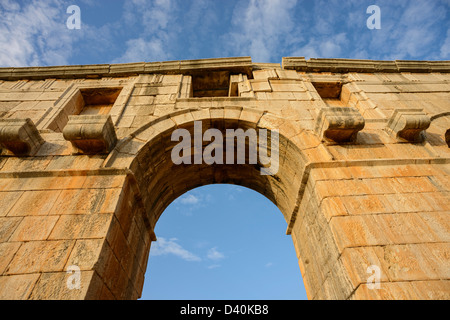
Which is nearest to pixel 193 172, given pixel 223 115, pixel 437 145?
pixel 223 115

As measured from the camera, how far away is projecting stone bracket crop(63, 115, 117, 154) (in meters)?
4.18

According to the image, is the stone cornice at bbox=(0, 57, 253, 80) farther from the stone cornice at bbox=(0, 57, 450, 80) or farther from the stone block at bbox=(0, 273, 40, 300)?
the stone block at bbox=(0, 273, 40, 300)

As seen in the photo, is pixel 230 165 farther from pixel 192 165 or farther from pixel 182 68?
pixel 182 68

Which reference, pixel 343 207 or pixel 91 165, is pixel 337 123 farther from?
pixel 91 165

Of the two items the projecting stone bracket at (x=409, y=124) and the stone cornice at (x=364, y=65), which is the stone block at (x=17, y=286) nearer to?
the projecting stone bracket at (x=409, y=124)

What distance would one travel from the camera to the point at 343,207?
3658mm

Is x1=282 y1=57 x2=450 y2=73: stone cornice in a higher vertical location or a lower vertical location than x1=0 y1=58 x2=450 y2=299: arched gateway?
higher

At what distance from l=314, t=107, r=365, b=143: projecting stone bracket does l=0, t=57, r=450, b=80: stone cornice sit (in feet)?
9.50

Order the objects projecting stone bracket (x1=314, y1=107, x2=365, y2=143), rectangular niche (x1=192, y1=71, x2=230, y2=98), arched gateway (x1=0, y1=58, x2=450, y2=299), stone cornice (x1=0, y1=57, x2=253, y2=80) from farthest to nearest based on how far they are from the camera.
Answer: rectangular niche (x1=192, y1=71, x2=230, y2=98) < stone cornice (x1=0, y1=57, x2=253, y2=80) < projecting stone bracket (x1=314, y1=107, x2=365, y2=143) < arched gateway (x1=0, y1=58, x2=450, y2=299)

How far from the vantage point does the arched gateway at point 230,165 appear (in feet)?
10.3

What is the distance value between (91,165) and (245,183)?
379 cm
